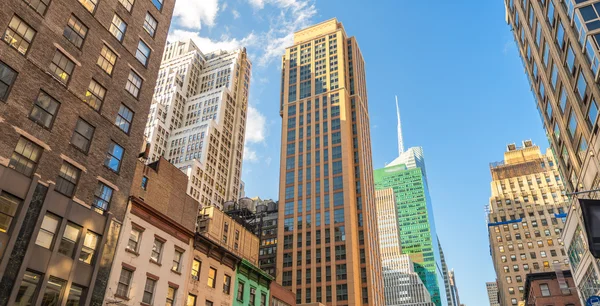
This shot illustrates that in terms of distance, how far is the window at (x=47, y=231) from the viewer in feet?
86.1

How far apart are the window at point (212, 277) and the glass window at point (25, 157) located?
17735mm

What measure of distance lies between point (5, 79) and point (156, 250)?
624 inches

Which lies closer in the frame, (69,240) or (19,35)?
(69,240)

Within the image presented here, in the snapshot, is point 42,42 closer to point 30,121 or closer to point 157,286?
point 30,121

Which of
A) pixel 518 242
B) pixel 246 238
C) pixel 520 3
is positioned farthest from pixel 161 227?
pixel 518 242

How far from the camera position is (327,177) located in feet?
387

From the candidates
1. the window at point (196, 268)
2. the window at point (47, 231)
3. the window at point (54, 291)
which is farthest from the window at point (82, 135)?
the window at point (196, 268)

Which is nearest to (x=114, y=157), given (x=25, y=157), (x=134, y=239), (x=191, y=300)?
(x=134, y=239)

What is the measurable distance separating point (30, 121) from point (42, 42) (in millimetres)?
5850

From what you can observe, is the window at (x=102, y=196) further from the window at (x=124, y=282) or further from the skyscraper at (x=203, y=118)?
the skyscraper at (x=203, y=118)

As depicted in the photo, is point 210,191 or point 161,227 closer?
point 161,227

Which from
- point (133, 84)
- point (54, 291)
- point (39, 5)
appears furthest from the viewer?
point (133, 84)

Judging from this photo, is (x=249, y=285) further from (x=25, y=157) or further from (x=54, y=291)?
(x=25, y=157)

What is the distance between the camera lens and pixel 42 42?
2964 cm
